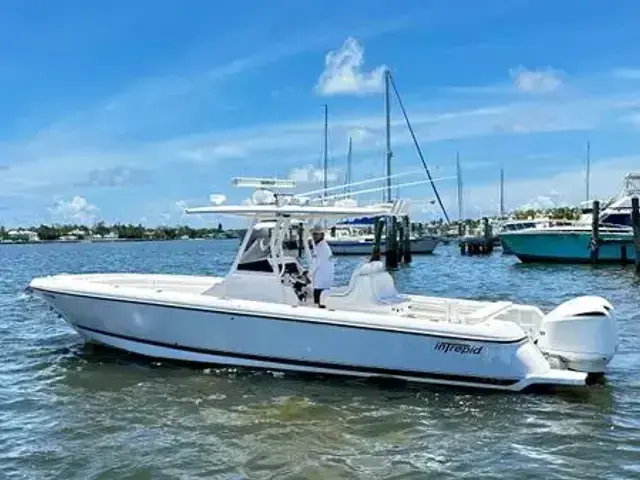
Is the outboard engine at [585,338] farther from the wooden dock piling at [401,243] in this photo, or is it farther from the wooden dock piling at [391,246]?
the wooden dock piling at [401,243]

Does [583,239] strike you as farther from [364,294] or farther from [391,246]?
[364,294]

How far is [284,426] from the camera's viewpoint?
30.9 ft

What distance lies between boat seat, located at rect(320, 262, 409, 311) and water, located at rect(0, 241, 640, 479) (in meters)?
1.27

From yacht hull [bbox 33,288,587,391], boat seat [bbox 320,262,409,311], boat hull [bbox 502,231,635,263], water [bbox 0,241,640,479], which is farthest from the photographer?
boat hull [bbox 502,231,635,263]

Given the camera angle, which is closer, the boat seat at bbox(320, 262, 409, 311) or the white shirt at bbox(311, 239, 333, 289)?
the boat seat at bbox(320, 262, 409, 311)

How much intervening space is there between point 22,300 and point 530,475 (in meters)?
20.4

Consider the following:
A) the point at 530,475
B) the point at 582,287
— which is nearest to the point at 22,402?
the point at 530,475

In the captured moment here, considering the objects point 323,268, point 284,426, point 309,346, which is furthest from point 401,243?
point 284,426

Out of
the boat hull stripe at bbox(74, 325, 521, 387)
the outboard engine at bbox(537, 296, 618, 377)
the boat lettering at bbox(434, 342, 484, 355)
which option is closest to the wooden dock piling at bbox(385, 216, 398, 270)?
the boat hull stripe at bbox(74, 325, 521, 387)

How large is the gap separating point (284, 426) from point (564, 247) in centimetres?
3536

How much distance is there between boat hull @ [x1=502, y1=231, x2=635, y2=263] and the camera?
132ft

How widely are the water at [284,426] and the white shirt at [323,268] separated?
1637mm

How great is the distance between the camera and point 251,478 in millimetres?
7746

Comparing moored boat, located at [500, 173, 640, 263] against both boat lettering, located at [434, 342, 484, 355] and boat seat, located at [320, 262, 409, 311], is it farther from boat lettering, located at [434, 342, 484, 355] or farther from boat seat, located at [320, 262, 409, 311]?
boat lettering, located at [434, 342, 484, 355]
